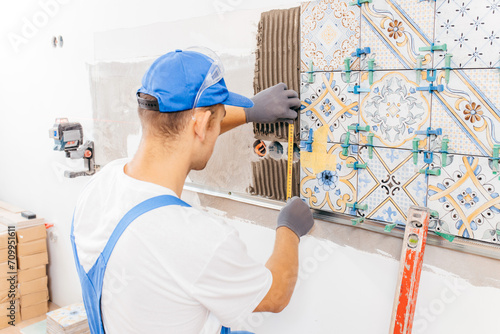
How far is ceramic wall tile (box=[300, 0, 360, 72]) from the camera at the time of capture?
55.1 inches

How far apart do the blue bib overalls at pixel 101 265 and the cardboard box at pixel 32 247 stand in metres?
2.03

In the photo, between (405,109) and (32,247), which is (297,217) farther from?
(32,247)

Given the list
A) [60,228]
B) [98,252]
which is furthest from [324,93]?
[60,228]

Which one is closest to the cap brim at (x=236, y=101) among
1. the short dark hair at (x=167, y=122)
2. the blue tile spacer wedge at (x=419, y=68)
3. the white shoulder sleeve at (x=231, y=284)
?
the short dark hair at (x=167, y=122)

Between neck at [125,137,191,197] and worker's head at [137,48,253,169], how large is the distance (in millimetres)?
24

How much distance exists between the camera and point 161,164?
3.87 feet

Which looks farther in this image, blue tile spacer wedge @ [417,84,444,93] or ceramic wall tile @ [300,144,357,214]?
ceramic wall tile @ [300,144,357,214]

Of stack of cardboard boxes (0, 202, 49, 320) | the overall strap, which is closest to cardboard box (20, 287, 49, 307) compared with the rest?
stack of cardboard boxes (0, 202, 49, 320)

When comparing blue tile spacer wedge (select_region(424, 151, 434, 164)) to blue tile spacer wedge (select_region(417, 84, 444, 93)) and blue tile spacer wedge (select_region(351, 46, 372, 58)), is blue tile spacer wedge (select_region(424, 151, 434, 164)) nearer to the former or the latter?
blue tile spacer wedge (select_region(417, 84, 444, 93))

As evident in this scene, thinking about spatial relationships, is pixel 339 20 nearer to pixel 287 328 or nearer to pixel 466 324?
pixel 466 324

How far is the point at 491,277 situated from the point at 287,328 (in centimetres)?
79

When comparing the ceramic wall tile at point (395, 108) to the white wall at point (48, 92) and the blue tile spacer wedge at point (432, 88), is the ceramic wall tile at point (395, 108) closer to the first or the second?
the blue tile spacer wedge at point (432, 88)

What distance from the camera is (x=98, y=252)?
1168mm

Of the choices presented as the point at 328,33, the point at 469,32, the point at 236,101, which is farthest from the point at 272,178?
the point at 469,32
